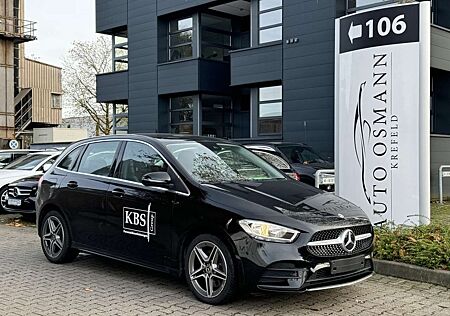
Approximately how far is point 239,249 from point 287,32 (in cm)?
1472

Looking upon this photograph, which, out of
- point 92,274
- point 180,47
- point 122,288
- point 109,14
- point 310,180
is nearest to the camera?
point 122,288

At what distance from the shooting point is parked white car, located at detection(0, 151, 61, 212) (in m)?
12.5

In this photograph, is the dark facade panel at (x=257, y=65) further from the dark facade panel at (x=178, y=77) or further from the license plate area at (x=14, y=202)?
the license plate area at (x=14, y=202)

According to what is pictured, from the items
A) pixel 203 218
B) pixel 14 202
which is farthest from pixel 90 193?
pixel 14 202

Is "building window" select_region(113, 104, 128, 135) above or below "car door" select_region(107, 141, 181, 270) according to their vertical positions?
above

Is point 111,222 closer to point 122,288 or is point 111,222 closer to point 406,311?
point 122,288

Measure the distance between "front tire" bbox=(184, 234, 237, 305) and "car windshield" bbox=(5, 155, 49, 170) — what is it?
8.39 metres

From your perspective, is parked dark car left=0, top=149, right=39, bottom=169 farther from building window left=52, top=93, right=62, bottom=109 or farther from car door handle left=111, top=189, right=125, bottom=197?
building window left=52, top=93, right=62, bottom=109

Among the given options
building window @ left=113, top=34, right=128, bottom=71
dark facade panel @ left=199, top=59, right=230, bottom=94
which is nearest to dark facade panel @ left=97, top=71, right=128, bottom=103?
building window @ left=113, top=34, right=128, bottom=71

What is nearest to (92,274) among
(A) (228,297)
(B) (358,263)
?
(A) (228,297)

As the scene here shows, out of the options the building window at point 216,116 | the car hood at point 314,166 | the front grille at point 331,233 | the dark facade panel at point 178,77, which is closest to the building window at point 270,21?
the dark facade panel at point 178,77

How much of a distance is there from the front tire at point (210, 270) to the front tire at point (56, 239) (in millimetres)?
2306

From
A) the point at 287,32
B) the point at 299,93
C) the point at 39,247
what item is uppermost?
the point at 287,32

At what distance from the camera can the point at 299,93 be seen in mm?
18484
